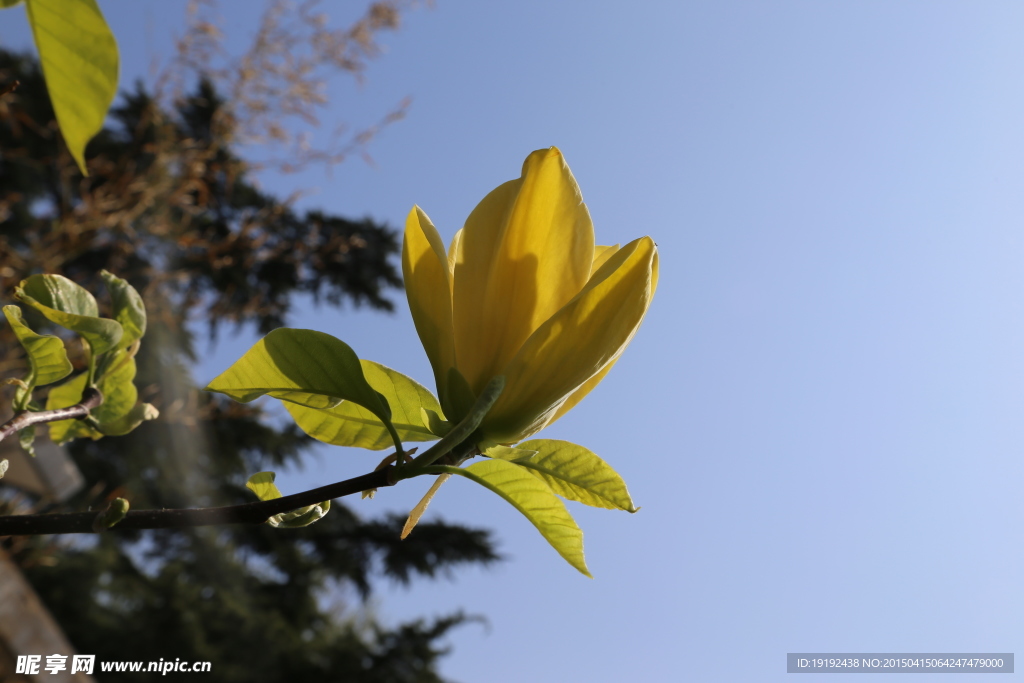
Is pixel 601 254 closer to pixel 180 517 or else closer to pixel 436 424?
pixel 436 424

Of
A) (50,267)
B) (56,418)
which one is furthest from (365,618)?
(56,418)

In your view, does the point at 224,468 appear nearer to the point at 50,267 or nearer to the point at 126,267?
the point at 126,267

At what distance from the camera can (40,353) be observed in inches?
17.8

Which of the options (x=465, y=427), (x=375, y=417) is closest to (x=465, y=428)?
(x=465, y=427)

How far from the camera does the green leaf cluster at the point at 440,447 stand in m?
0.35

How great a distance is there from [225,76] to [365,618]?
5244mm

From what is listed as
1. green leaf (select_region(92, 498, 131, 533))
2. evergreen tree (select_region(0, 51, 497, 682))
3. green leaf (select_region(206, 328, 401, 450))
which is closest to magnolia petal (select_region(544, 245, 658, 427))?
green leaf (select_region(206, 328, 401, 450))

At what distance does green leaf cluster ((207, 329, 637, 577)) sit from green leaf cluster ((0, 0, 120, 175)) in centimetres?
17

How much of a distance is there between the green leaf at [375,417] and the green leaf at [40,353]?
0.17 m

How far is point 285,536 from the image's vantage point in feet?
17.9

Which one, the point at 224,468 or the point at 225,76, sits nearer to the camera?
the point at 225,76

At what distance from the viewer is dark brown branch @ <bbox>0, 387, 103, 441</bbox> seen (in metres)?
0.37

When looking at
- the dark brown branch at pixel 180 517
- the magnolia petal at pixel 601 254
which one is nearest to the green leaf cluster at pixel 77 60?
the dark brown branch at pixel 180 517

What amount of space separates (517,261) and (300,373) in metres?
0.14
